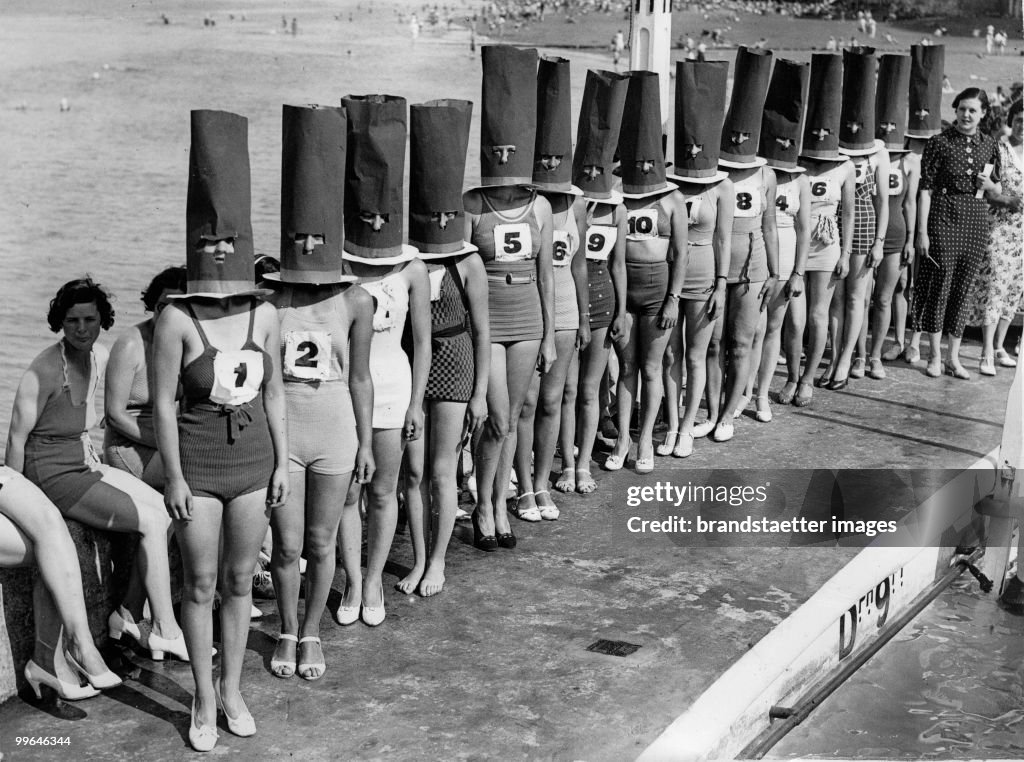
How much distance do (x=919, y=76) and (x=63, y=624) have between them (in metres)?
5.90

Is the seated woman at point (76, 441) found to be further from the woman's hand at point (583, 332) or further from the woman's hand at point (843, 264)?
the woman's hand at point (843, 264)

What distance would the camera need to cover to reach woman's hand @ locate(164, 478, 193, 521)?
4277 millimetres

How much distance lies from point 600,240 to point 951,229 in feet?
9.19

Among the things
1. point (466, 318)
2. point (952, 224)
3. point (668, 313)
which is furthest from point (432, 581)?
point (952, 224)

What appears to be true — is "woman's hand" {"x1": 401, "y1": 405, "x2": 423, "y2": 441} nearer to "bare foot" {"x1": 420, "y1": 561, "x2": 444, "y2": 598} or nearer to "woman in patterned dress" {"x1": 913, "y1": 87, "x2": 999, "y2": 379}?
"bare foot" {"x1": 420, "y1": 561, "x2": 444, "y2": 598}

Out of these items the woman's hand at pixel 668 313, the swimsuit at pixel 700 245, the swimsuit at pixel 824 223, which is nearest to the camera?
the woman's hand at pixel 668 313

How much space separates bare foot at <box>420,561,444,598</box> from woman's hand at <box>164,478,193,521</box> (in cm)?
138

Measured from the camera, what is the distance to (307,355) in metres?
4.70

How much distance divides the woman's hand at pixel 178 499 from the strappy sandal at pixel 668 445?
3.29 meters

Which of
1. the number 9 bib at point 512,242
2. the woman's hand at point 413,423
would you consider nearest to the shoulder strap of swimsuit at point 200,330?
the woman's hand at point 413,423

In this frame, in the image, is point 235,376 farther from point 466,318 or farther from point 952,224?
point 952,224

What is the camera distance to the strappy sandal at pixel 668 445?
7.19 m

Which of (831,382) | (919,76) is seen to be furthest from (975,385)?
(919,76)

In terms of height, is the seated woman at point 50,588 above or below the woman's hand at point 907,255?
below
